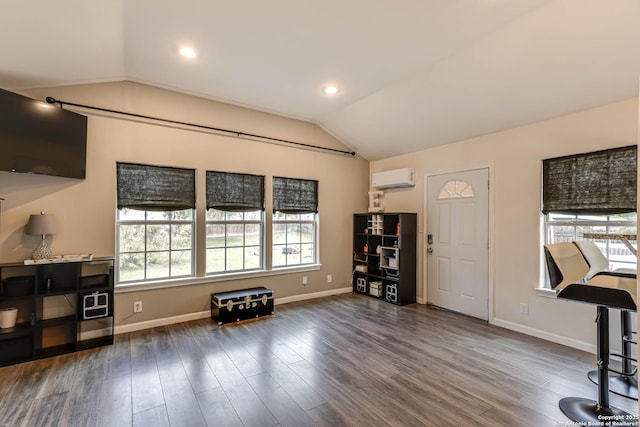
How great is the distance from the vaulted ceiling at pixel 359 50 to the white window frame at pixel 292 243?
6.19ft

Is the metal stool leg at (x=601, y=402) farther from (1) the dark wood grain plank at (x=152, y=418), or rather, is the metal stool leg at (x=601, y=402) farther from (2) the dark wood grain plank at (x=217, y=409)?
(1) the dark wood grain plank at (x=152, y=418)

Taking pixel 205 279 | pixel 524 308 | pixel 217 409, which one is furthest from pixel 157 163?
pixel 524 308

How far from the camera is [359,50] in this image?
2.89 meters

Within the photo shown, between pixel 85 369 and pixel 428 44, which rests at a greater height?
pixel 428 44

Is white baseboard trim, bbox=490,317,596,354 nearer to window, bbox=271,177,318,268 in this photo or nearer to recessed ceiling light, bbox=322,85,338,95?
window, bbox=271,177,318,268

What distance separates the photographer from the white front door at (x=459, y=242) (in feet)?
13.1

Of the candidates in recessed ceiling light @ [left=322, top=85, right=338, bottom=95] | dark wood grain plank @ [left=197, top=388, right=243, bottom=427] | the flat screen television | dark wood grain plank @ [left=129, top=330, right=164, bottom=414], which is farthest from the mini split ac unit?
the flat screen television

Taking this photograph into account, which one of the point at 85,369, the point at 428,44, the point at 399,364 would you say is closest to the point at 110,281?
the point at 85,369

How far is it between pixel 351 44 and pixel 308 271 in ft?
11.2

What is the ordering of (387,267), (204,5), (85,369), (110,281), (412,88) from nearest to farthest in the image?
(204,5), (85,369), (110,281), (412,88), (387,267)

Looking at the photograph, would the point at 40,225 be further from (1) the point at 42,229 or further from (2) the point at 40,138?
(2) the point at 40,138

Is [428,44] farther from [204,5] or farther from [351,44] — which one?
[204,5]

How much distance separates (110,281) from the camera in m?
3.18

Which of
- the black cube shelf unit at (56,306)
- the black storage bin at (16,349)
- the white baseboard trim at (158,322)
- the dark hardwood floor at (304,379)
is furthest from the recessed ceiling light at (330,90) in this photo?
the black storage bin at (16,349)
